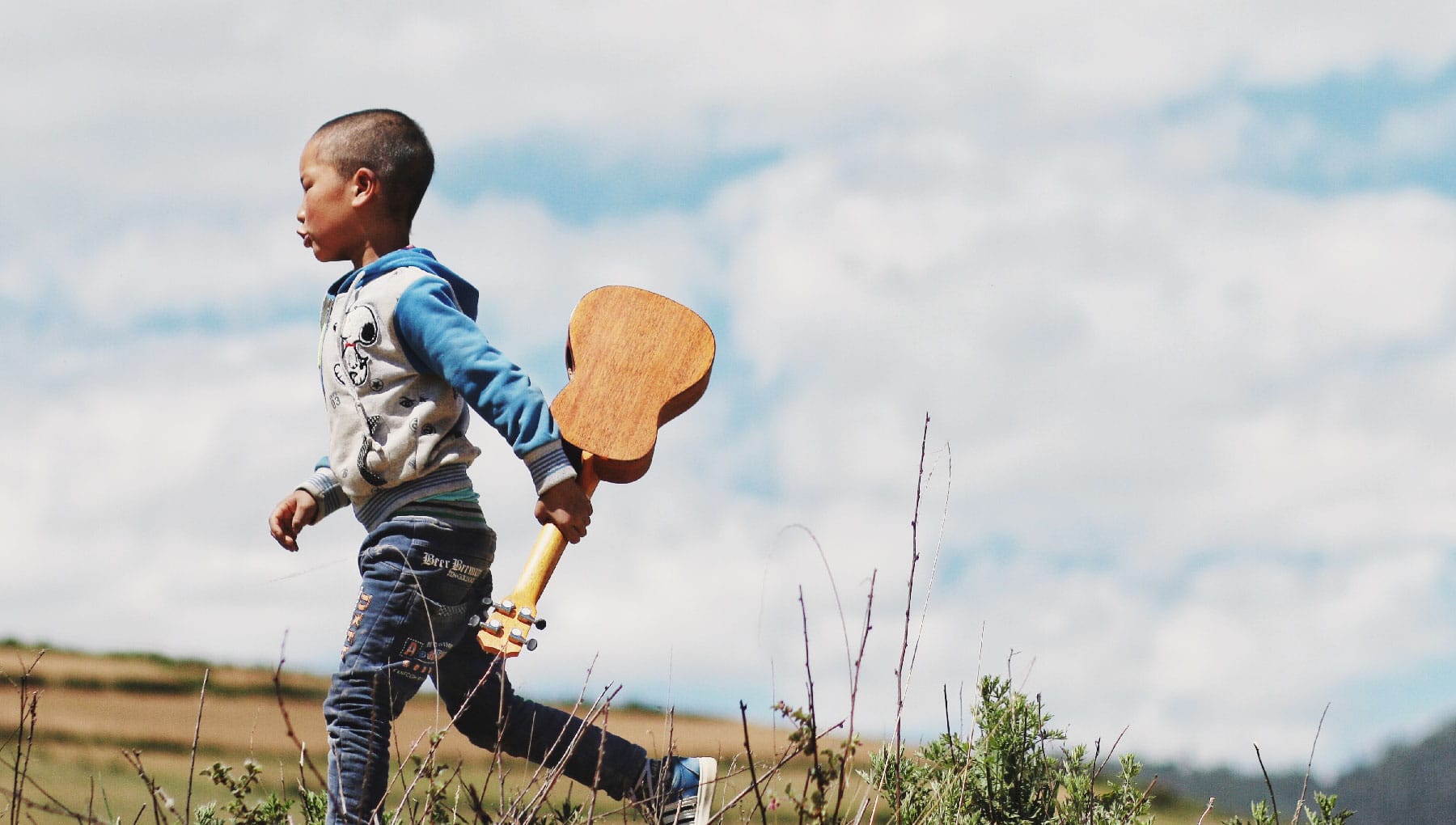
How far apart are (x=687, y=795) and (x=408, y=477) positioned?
1.03 metres

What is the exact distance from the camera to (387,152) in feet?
10.1

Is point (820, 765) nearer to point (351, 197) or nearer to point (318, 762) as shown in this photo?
point (351, 197)

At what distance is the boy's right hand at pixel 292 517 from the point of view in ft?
10.3

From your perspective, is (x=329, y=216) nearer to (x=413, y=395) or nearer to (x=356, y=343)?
(x=356, y=343)

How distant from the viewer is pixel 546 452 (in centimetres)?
277

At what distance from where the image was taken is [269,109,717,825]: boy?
280 centimetres

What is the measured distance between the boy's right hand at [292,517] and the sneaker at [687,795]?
1.04 metres

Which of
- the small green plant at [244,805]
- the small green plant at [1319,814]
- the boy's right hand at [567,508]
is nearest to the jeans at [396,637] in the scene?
the boy's right hand at [567,508]

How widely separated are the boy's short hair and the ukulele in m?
0.49

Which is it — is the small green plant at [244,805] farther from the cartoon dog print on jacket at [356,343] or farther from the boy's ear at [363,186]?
the boy's ear at [363,186]

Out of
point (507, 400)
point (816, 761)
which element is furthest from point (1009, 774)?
point (507, 400)

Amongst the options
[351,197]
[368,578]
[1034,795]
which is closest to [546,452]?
[368,578]

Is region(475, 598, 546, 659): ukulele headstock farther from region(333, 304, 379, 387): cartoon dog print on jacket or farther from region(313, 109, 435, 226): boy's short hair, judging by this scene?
region(313, 109, 435, 226): boy's short hair

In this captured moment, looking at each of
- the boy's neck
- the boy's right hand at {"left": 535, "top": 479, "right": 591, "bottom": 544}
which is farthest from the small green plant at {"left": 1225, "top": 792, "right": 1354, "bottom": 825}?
the boy's neck
